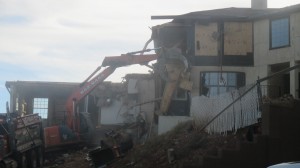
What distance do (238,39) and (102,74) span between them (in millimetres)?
6913

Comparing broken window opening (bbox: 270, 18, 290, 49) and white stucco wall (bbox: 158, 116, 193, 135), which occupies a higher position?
broken window opening (bbox: 270, 18, 290, 49)

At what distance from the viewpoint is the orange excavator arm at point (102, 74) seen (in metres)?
25.2

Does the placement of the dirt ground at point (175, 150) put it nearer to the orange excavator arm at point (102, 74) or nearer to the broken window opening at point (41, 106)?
the orange excavator arm at point (102, 74)

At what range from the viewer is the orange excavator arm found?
2516 cm

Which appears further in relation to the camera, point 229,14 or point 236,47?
point 229,14

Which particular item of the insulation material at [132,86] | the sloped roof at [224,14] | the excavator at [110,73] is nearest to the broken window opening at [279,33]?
the sloped roof at [224,14]

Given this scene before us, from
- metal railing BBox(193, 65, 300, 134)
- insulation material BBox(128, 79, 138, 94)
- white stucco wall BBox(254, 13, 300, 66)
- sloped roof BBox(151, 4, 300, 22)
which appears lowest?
metal railing BBox(193, 65, 300, 134)

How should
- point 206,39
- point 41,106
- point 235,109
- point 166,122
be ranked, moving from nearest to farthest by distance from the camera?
point 235,109, point 166,122, point 206,39, point 41,106

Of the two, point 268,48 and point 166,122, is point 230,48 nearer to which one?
point 268,48

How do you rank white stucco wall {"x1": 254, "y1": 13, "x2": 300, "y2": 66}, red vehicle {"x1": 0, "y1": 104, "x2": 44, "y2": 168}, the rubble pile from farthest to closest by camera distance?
white stucco wall {"x1": 254, "y1": 13, "x2": 300, "y2": 66}
red vehicle {"x1": 0, "y1": 104, "x2": 44, "y2": 168}
the rubble pile

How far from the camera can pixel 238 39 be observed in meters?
24.4

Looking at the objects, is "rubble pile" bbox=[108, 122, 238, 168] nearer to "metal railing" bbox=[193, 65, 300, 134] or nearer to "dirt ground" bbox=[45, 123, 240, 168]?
"dirt ground" bbox=[45, 123, 240, 168]

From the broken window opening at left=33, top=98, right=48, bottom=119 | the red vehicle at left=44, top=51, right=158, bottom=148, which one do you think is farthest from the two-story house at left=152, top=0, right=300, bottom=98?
the broken window opening at left=33, top=98, right=48, bottom=119

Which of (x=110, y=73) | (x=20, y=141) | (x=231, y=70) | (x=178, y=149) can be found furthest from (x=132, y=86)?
(x=178, y=149)
